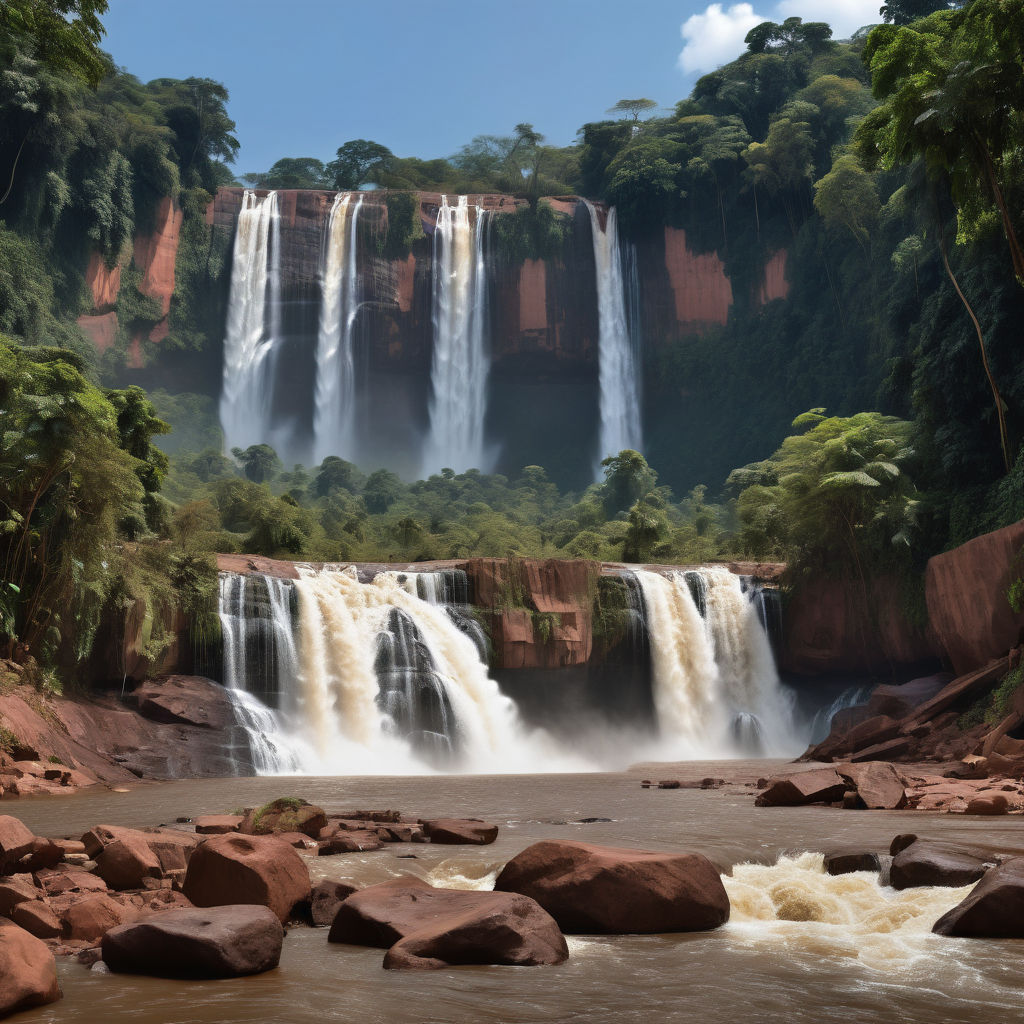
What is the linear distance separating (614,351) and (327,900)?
55.4 m

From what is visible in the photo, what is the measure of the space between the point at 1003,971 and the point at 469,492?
51554 mm

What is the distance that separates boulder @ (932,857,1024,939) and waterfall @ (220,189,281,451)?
5532cm

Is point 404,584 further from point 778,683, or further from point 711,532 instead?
point 711,532

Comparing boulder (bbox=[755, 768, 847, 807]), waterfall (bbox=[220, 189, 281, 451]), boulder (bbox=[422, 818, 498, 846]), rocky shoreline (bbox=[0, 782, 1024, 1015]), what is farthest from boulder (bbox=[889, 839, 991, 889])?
waterfall (bbox=[220, 189, 281, 451])

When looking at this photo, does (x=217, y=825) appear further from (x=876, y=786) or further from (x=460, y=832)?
(x=876, y=786)

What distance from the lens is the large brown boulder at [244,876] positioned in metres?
7.02

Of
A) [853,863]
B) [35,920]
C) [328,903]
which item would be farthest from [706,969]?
[35,920]

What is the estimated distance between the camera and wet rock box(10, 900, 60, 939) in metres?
6.43

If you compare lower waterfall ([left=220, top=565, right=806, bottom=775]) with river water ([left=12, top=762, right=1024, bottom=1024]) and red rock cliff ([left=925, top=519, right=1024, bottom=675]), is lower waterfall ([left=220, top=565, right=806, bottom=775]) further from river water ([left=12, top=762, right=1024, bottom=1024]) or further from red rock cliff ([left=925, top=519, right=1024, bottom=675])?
river water ([left=12, top=762, right=1024, bottom=1024])

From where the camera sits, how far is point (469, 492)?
57031 millimetres

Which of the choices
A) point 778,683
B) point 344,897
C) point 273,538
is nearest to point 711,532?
point 778,683

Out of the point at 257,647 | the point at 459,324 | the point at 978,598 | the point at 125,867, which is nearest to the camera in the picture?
the point at 125,867

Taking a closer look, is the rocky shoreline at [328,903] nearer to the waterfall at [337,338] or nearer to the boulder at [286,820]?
the boulder at [286,820]

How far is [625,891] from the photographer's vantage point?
23.0ft
